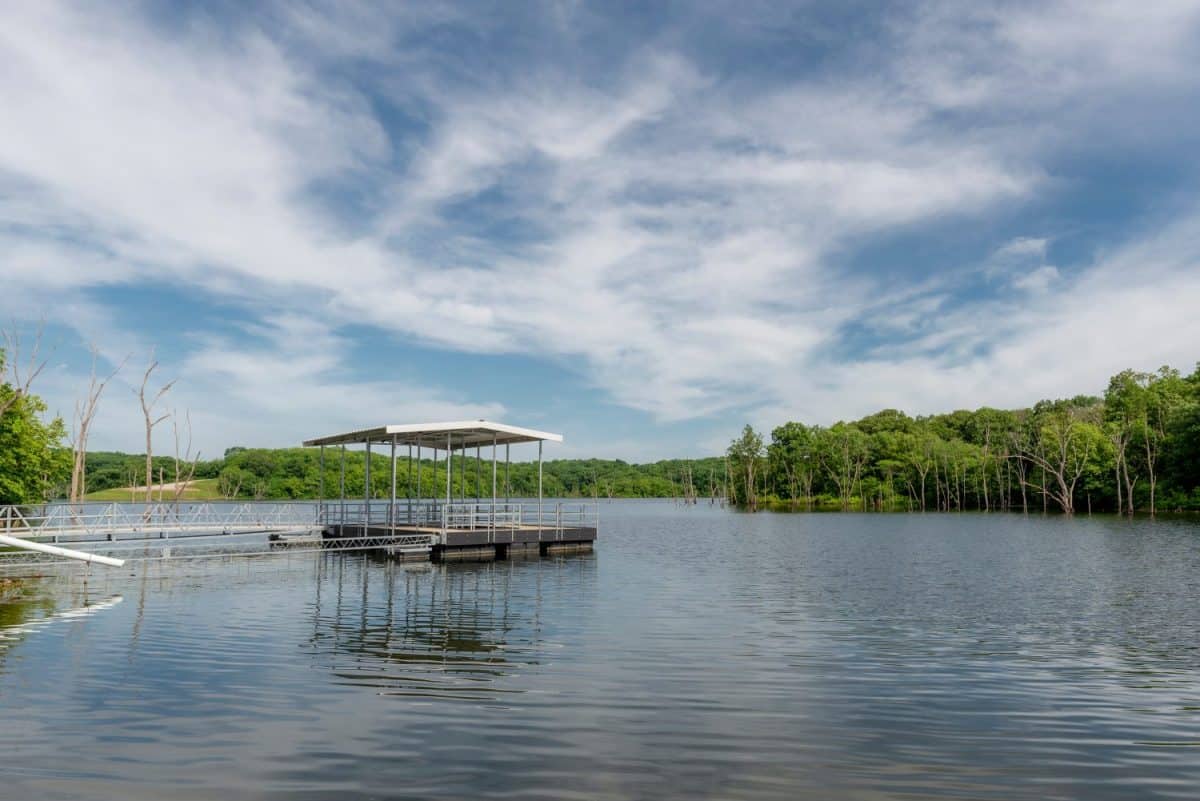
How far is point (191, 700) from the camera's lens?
9.97 metres

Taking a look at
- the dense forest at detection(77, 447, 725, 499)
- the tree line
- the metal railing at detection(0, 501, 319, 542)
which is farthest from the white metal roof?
the tree line

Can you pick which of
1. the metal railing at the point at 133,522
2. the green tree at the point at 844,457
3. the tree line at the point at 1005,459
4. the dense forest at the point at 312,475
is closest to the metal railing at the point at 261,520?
the metal railing at the point at 133,522

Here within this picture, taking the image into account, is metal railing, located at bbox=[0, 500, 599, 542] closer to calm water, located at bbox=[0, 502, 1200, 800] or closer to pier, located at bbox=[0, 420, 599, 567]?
pier, located at bbox=[0, 420, 599, 567]

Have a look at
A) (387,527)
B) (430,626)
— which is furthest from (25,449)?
(430,626)

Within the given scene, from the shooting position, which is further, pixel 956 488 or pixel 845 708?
pixel 956 488

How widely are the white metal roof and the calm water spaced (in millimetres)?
7927

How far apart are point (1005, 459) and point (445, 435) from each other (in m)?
85.9

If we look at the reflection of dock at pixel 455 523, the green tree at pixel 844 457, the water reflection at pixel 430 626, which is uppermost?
the green tree at pixel 844 457

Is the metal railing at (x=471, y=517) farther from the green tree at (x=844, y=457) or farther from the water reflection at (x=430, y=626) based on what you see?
the green tree at (x=844, y=457)

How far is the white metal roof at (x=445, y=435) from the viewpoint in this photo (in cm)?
2919


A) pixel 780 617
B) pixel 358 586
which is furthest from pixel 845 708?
pixel 358 586

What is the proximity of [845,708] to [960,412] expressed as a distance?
137 metres

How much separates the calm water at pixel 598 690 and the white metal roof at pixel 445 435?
793 cm

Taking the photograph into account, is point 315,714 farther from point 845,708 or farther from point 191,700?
point 845,708
